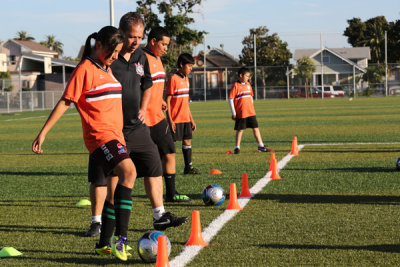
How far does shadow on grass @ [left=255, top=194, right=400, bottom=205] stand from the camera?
7.34 metres

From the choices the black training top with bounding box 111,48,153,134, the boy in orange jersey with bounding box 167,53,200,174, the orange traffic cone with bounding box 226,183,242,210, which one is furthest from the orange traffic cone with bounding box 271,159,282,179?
the black training top with bounding box 111,48,153,134

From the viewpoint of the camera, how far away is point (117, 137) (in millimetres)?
5051

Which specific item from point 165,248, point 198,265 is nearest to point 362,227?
point 198,265

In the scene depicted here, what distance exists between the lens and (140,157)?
19.0ft

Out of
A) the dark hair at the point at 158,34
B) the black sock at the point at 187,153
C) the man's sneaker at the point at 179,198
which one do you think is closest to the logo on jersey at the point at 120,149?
the dark hair at the point at 158,34

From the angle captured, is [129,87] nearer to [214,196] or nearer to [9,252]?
[9,252]

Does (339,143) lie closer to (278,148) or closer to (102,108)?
(278,148)

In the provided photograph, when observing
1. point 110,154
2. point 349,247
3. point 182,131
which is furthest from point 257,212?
point 182,131

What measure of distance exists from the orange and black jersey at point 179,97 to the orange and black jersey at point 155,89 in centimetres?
248

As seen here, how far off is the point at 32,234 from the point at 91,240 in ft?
2.33

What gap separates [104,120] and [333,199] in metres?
3.59

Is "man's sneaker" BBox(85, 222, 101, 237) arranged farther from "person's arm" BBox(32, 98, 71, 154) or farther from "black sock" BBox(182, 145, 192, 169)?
"black sock" BBox(182, 145, 192, 169)

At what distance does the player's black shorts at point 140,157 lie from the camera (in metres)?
5.74

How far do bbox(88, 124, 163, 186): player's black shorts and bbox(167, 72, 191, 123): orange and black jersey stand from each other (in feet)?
12.4
